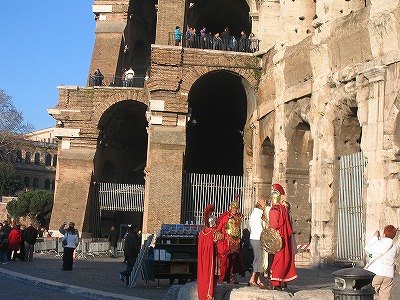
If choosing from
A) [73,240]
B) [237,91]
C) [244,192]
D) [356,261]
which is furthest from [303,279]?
[237,91]

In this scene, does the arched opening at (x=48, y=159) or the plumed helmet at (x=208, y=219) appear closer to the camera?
the plumed helmet at (x=208, y=219)

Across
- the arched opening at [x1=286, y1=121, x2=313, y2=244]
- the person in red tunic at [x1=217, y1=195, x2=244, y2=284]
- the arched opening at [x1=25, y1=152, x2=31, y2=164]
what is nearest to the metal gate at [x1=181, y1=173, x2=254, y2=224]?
the arched opening at [x1=286, y1=121, x2=313, y2=244]

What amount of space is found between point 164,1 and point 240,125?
22.8 ft

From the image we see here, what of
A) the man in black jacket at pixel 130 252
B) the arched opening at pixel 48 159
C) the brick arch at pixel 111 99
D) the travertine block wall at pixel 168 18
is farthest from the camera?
the arched opening at pixel 48 159

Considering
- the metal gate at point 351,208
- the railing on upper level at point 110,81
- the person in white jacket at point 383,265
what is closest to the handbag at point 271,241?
the person in white jacket at point 383,265

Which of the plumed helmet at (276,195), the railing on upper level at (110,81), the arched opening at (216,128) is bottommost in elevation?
the plumed helmet at (276,195)

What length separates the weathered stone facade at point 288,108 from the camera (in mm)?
15797

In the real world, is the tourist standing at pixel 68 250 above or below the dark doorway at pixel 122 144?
below

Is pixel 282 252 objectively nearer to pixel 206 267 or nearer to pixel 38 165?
pixel 206 267

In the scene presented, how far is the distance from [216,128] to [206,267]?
2151 centimetres

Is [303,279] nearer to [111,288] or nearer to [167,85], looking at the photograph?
[111,288]

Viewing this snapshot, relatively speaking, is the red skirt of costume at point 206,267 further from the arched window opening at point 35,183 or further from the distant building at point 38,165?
the arched window opening at point 35,183

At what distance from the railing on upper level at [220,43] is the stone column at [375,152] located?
8.48 m

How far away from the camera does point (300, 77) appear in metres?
19.9
